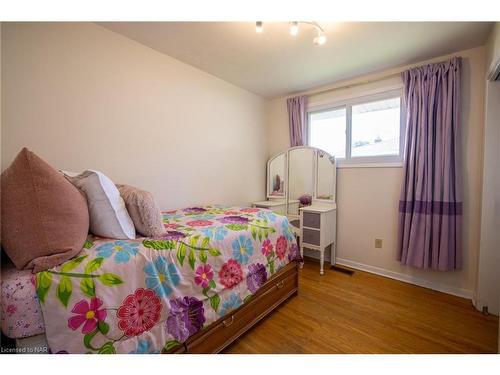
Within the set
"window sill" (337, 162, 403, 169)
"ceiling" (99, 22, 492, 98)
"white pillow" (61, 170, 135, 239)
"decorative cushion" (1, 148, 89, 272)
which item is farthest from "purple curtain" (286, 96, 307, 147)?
"decorative cushion" (1, 148, 89, 272)

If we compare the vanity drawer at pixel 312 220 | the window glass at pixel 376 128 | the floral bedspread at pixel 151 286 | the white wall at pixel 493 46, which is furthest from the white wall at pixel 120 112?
the white wall at pixel 493 46

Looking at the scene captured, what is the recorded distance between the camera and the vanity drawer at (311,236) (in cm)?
261

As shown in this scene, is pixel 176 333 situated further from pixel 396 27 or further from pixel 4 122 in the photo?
pixel 396 27

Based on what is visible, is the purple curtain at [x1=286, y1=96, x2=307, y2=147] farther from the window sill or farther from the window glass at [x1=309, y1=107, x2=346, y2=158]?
the window sill

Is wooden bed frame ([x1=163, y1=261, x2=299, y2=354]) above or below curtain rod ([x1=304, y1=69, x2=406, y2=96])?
below

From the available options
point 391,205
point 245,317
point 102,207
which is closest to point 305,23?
point 102,207

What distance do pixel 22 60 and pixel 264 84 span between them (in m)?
2.29

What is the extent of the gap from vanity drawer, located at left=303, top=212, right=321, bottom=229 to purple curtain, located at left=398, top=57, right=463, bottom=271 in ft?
2.82

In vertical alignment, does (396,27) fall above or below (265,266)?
above

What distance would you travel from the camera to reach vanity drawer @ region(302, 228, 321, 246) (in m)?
2.61

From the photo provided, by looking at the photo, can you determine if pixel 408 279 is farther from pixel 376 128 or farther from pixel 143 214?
pixel 143 214
